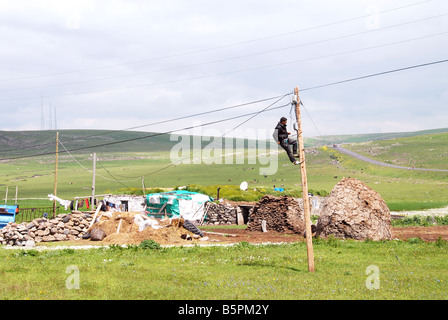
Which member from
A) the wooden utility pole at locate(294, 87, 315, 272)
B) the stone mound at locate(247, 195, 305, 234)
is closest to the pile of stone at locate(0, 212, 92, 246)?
the stone mound at locate(247, 195, 305, 234)

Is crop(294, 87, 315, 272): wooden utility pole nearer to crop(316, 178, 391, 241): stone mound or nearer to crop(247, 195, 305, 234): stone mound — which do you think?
crop(316, 178, 391, 241): stone mound

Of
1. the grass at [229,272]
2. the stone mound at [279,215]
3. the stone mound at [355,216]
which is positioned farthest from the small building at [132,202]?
the grass at [229,272]

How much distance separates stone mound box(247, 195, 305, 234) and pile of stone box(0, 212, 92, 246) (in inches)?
532

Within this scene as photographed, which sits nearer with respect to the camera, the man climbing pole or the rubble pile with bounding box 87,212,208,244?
the man climbing pole

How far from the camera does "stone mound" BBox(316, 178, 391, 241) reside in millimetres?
26562

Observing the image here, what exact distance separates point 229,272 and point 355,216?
1332cm

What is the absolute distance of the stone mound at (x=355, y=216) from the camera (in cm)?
2656

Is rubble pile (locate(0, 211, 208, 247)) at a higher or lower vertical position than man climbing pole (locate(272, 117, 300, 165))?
lower

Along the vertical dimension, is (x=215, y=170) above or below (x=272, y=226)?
above

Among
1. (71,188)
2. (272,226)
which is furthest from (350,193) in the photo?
(71,188)

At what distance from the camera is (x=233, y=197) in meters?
56.5
